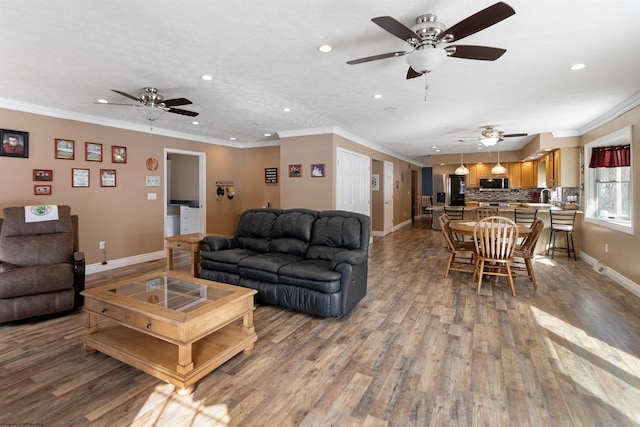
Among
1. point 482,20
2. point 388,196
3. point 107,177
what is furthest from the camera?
point 388,196

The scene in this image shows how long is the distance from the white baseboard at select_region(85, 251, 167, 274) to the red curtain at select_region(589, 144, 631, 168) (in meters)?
7.58

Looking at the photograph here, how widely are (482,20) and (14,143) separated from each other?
5398 millimetres

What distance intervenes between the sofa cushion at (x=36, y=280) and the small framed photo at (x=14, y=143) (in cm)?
194

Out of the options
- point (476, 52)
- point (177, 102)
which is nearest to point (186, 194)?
point (177, 102)

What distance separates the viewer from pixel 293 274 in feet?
10.6

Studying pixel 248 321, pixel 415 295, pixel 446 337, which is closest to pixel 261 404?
pixel 248 321

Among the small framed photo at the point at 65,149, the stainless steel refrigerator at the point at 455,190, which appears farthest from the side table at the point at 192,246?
the stainless steel refrigerator at the point at 455,190

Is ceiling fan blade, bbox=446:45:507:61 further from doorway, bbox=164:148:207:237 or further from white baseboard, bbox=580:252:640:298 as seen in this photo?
doorway, bbox=164:148:207:237

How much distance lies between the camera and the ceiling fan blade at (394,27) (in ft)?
5.90

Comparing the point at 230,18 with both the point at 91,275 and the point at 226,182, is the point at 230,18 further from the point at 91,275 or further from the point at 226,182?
the point at 226,182

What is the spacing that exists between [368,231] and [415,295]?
3.32ft

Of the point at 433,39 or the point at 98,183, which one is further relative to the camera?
the point at 98,183

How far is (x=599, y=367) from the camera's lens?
2283mm

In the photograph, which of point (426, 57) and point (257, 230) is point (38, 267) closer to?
point (257, 230)
